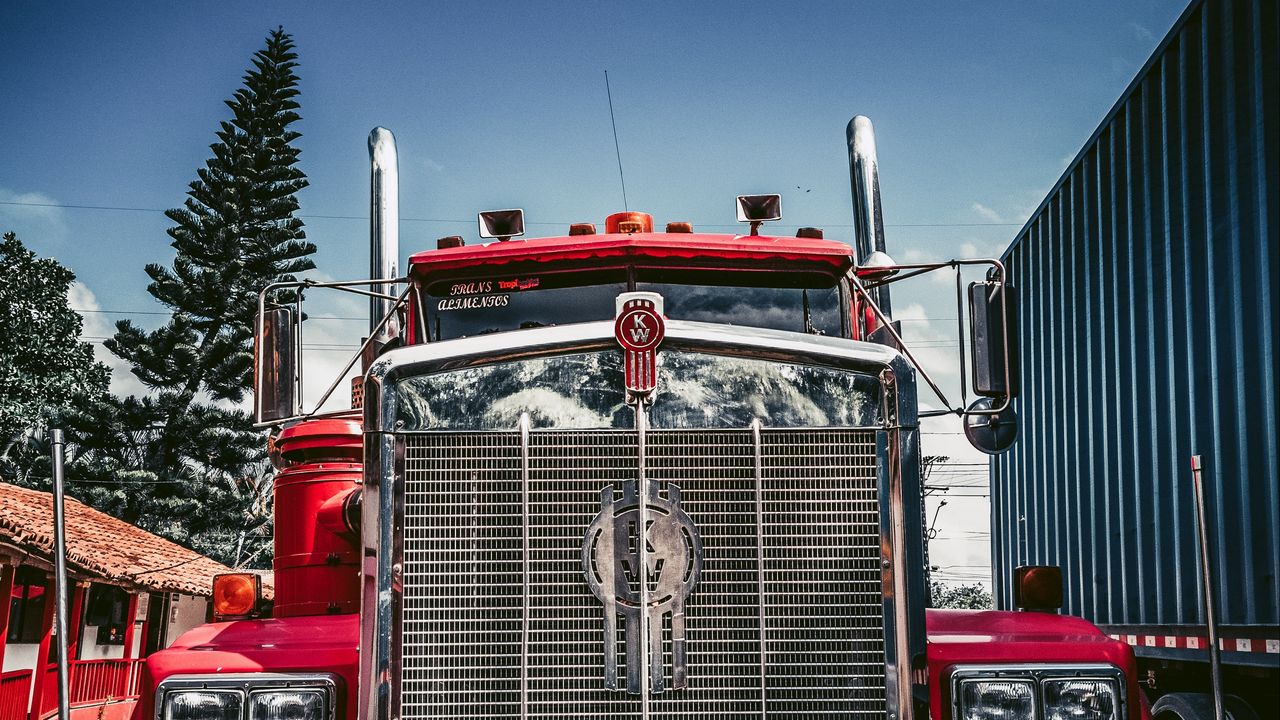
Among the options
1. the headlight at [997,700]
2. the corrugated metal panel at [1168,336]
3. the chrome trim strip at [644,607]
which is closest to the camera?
the chrome trim strip at [644,607]

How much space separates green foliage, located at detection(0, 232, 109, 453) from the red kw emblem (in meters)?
39.3

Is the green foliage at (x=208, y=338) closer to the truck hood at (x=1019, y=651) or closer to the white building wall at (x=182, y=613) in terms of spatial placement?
the white building wall at (x=182, y=613)

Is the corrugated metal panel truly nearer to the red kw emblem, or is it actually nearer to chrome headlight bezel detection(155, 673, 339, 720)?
the red kw emblem

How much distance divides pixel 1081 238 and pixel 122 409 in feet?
111

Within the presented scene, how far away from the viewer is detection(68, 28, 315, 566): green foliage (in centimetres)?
3725

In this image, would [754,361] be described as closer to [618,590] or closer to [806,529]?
[806,529]

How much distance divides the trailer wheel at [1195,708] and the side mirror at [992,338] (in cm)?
329

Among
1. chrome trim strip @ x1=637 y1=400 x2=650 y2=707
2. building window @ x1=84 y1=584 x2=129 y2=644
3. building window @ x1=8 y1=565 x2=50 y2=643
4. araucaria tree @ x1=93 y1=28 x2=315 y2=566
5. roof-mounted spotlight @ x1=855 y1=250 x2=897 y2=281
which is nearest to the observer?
chrome trim strip @ x1=637 y1=400 x2=650 y2=707

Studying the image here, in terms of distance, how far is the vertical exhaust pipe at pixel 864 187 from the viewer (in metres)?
6.98

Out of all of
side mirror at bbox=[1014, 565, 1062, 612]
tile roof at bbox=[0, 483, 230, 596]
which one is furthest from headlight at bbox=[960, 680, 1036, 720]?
tile roof at bbox=[0, 483, 230, 596]

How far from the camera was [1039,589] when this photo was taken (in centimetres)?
469

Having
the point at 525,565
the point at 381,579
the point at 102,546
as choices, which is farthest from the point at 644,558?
the point at 102,546

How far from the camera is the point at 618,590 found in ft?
12.5

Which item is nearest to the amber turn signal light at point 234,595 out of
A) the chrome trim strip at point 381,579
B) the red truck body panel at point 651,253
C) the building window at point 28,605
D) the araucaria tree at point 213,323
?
the chrome trim strip at point 381,579
